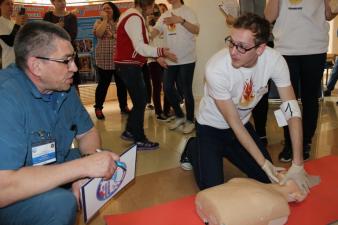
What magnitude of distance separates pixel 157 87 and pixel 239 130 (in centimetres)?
244

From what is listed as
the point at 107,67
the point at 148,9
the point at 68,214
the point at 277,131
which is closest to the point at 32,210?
the point at 68,214

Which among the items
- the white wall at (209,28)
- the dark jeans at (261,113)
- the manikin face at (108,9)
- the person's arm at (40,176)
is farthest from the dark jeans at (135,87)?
the white wall at (209,28)

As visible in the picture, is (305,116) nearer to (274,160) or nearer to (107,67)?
(274,160)

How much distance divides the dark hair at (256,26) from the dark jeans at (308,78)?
907 millimetres

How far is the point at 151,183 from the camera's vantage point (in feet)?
7.79

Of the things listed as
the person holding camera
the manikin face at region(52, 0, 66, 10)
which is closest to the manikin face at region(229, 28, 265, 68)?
the person holding camera

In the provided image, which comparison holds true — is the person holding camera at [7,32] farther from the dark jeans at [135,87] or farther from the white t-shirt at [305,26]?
the white t-shirt at [305,26]

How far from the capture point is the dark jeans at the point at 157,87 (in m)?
4.16

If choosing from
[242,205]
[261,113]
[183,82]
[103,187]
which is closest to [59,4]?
[183,82]

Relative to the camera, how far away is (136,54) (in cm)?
298

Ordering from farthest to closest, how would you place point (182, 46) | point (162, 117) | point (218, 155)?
point (162, 117) → point (182, 46) → point (218, 155)

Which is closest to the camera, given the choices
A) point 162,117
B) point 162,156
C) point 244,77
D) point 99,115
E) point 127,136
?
point 244,77

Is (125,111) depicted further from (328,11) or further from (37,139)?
(37,139)

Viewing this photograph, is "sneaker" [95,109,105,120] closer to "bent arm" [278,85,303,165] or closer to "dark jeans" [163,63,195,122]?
"dark jeans" [163,63,195,122]
